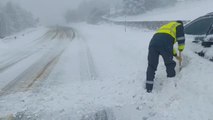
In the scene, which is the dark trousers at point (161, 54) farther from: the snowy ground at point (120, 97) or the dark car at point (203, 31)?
the dark car at point (203, 31)

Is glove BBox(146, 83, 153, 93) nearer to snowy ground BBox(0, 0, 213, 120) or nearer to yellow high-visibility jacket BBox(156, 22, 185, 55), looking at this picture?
snowy ground BBox(0, 0, 213, 120)

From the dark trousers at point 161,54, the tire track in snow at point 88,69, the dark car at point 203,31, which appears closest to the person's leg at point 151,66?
the dark trousers at point 161,54

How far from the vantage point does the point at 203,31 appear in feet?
28.0

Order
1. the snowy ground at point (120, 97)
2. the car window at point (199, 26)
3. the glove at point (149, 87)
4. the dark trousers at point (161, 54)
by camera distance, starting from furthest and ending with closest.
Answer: the car window at point (199, 26) < the glove at point (149, 87) < the dark trousers at point (161, 54) < the snowy ground at point (120, 97)

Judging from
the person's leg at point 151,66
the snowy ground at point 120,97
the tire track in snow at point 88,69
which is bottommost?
the tire track in snow at point 88,69

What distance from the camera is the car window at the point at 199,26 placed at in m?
8.48

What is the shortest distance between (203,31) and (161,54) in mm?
1574

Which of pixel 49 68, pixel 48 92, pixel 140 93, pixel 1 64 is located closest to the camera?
pixel 140 93

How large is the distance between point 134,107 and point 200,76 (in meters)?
1.65

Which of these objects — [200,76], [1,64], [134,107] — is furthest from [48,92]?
[1,64]

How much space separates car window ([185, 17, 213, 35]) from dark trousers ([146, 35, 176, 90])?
123 cm

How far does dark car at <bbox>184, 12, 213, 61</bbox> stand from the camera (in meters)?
8.14

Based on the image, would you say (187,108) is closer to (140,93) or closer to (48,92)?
(140,93)

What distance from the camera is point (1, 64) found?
14.4 m
